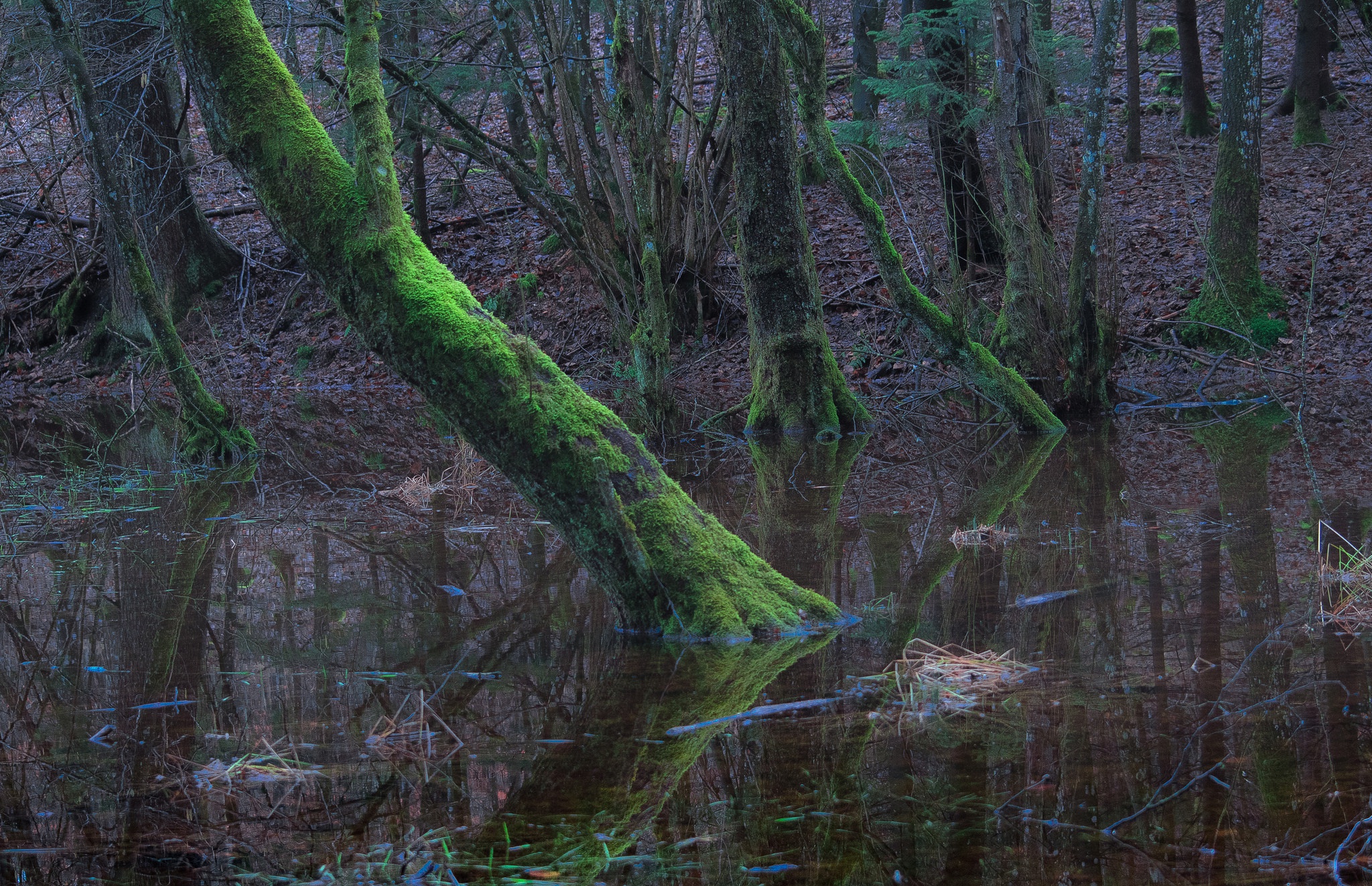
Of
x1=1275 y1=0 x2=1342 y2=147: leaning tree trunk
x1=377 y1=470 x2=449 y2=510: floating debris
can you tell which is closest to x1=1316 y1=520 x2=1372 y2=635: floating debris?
x1=377 y1=470 x2=449 y2=510: floating debris

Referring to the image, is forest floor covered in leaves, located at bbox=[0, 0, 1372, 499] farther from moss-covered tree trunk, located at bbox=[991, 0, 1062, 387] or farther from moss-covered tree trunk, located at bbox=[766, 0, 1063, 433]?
moss-covered tree trunk, located at bbox=[991, 0, 1062, 387]

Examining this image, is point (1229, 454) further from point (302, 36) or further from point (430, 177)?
point (302, 36)

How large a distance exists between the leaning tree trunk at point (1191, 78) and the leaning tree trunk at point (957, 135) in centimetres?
501

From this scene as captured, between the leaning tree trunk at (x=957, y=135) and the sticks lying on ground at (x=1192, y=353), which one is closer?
the sticks lying on ground at (x=1192, y=353)

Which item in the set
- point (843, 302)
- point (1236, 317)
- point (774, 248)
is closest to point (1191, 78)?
point (1236, 317)

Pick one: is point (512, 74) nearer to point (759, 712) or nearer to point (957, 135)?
point (957, 135)

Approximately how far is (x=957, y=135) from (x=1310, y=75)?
678cm

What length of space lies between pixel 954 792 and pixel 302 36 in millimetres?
24032

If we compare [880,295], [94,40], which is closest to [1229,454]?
[880,295]

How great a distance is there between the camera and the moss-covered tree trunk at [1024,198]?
8.79 metres

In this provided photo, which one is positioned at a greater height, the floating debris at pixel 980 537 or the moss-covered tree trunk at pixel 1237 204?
the moss-covered tree trunk at pixel 1237 204

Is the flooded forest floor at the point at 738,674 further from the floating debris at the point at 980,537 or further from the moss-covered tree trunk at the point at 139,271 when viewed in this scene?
the moss-covered tree trunk at the point at 139,271

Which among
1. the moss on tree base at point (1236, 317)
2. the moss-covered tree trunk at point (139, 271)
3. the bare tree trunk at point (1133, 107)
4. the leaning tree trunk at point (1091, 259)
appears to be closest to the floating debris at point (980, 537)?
the leaning tree trunk at point (1091, 259)

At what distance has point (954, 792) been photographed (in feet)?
8.89
